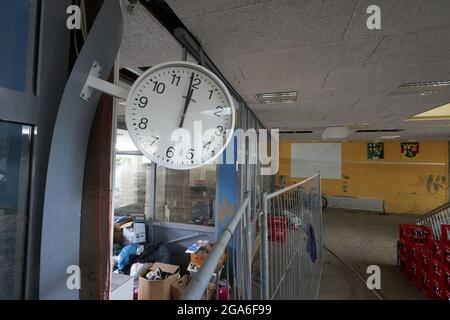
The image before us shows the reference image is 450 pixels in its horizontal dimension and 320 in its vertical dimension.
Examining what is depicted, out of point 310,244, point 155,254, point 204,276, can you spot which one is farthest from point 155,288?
point 204,276

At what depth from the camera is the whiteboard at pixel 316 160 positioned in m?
7.64

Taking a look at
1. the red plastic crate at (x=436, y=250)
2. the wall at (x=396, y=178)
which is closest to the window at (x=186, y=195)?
the red plastic crate at (x=436, y=250)

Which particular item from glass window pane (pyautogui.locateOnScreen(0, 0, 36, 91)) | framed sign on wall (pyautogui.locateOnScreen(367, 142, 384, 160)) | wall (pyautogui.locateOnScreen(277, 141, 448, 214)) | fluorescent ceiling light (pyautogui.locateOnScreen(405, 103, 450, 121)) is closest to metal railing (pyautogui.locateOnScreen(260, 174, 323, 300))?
glass window pane (pyautogui.locateOnScreen(0, 0, 36, 91))

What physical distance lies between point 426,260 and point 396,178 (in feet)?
17.6

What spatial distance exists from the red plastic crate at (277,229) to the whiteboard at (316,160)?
6.67 m

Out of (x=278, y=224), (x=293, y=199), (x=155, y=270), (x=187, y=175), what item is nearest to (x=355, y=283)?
(x=293, y=199)

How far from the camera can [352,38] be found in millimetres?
1450

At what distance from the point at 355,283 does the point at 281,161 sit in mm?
5486

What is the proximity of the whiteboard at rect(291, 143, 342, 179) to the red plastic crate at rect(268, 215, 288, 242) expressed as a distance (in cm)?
667

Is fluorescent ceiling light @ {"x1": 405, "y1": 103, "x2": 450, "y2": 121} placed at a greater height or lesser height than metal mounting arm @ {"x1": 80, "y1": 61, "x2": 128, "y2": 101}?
greater

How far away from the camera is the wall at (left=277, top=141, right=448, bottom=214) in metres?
6.75

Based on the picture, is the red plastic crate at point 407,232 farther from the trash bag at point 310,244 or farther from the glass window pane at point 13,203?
the glass window pane at point 13,203

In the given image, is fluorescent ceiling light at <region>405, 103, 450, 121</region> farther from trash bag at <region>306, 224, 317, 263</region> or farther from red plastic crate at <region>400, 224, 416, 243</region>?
trash bag at <region>306, 224, 317, 263</region>
